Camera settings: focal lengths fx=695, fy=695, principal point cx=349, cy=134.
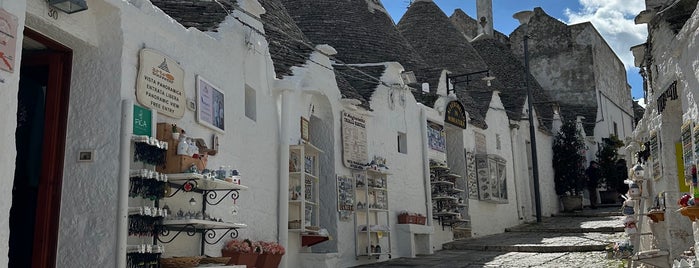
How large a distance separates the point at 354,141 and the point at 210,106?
15.9 ft

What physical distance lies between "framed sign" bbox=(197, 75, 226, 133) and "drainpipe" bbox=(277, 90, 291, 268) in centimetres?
172

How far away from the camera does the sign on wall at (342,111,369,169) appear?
11969 millimetres

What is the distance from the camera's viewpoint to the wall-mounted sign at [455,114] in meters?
16.6

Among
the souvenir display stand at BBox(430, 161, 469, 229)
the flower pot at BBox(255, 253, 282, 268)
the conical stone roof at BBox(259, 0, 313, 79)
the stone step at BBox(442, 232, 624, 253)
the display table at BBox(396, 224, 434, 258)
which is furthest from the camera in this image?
the souvenir display stand at BBox(430, 161, 469, 229)

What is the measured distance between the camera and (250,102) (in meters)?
9.27

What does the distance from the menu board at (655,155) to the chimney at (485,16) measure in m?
19.7

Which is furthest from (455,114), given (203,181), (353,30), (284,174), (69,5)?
(69,5)

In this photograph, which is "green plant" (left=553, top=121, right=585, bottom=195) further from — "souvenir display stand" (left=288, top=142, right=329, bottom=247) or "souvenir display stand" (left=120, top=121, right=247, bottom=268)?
"souvenir display stand" (left=120, top=121, right=247, bottom=268)

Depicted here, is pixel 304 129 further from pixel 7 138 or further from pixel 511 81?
pixel 511 81

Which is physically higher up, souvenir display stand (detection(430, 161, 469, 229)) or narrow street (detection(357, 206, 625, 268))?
souvenir display stand (detection(430, 161, 469, 229))

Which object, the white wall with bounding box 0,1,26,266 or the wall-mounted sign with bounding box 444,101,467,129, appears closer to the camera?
the white wall with bounding box 0,1,26,266

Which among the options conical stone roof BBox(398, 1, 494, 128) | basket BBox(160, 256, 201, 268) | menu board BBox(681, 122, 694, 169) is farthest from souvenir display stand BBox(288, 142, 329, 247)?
conical stone roof BBox(398, 1, 494, 128)

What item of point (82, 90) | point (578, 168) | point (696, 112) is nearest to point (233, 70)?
point (82, 90)

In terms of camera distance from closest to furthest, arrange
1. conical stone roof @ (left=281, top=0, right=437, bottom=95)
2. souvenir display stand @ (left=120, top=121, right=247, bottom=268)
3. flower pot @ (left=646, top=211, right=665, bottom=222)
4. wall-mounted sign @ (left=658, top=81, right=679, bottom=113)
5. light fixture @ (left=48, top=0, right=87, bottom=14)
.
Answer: light fixture @ (left=48, top=0, right=87, bottom=14) → souvenir display stand @ (left=120, top=121, right=247, bottom=268) → wall-mounted sign @ (left=658, top=81, right=679, bottom=113) → flower pot @ (left=646, top=211, right=665, bottom=222) → conical stone roof @ (left=281, top=0, right=437, bottom=95)
